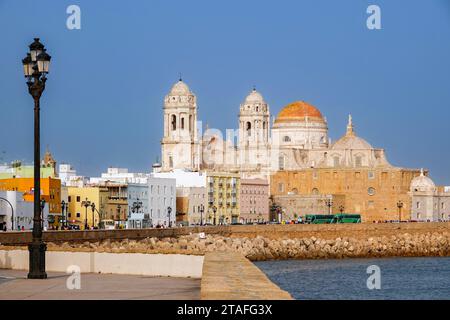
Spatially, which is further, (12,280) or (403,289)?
(403,289)

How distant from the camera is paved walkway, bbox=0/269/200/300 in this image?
59.1ft

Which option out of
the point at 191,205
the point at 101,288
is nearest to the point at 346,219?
the point at 191,205

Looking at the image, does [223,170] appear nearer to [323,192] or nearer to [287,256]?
[323,192]

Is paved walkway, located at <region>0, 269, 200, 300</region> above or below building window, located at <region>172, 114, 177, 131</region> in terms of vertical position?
below

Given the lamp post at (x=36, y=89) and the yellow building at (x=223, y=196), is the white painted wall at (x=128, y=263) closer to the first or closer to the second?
the lamp post at (x=36, y=89)

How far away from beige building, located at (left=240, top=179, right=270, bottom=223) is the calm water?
50531 mm

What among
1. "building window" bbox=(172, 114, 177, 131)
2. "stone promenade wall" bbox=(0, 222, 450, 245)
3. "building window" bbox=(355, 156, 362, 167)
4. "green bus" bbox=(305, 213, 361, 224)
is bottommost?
"stone promenade wall" bbox=(0, 222, 450, 245)

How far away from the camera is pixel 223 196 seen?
121m

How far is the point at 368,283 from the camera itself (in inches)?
1869

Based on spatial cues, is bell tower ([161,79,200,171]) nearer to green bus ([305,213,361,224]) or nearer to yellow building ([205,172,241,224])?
yellow building ([205,172,241,224])

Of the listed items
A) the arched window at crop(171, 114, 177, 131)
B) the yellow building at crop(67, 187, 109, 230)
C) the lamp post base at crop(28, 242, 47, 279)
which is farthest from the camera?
the arched window at crop(171, 114, 177, 131)

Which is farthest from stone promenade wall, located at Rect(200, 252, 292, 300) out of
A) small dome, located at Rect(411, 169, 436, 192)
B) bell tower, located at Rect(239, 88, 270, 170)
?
bell tower, located at Rect(239, 88, 270, 170)

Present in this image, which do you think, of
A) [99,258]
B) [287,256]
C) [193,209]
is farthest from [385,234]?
[99,258]
